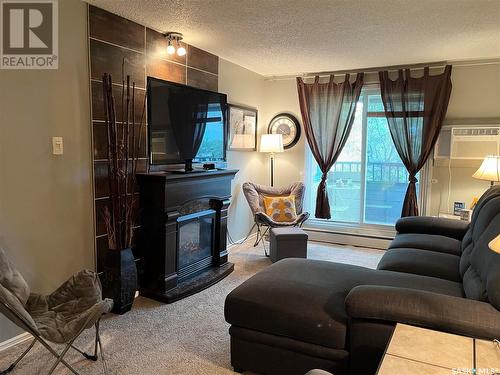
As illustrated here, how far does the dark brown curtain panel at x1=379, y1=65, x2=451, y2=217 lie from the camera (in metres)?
4.65

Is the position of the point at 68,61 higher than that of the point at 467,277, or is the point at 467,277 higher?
the point at 68,61

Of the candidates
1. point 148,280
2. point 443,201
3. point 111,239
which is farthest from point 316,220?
point 111,239

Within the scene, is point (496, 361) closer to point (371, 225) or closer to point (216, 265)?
point (216, 265)

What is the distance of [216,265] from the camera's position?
414 cm

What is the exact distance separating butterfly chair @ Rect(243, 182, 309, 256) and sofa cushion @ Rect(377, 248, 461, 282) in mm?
1761

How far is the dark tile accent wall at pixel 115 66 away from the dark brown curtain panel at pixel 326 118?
2217mm

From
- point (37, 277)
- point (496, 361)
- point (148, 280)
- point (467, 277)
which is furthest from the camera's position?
point (148, 280)

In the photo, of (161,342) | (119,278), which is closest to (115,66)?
(119,278)

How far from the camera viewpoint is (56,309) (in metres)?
2.31

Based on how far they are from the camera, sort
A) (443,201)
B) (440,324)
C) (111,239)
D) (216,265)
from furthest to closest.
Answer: (443,201), (216,265), (111,239), (440,324)

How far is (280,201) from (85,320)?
329cm

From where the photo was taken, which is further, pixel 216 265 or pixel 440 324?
pixel 216 265

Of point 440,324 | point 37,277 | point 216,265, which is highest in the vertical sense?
point 440,324
